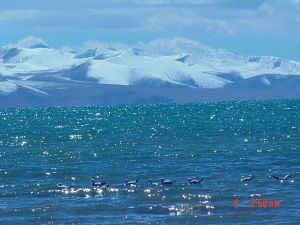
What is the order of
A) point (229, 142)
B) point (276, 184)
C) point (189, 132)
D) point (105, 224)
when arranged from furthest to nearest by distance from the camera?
point (189, 132) → point (229, 142) → point (276, 184) → point (105, 224)

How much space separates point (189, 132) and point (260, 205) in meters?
42.4

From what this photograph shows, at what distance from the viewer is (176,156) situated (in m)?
46.3

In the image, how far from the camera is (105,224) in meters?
26.0

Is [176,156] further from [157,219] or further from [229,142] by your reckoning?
[157,219]

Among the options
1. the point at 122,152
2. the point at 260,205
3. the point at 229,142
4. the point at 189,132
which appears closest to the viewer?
the point at 260,205

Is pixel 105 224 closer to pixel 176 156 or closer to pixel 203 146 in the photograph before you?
pixel 176 156

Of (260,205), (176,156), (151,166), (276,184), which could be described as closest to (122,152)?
(176,156)

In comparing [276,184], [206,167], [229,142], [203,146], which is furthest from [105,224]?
[229,142]

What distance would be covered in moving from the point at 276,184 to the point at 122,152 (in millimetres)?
19354

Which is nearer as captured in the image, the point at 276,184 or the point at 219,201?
the point at 219,201
